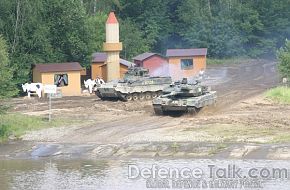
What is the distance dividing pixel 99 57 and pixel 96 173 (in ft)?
116

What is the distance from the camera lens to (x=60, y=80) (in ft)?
165

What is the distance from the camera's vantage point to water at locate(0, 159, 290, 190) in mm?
21594

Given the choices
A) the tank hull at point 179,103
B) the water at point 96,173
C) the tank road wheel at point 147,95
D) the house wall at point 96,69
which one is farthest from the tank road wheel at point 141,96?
the water at point 96,173

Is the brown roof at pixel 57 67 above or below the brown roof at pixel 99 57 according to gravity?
below

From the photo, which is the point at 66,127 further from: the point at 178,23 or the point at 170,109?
the point at 178,23

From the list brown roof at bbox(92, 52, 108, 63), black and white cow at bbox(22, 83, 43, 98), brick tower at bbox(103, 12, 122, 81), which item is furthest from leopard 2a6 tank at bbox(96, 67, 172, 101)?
brown roof at bbox(92, 52, 108, 63)

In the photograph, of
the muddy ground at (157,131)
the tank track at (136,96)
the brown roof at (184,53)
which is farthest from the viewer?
the brown roof at (184,53)

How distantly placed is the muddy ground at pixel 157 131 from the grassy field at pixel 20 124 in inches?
27.5

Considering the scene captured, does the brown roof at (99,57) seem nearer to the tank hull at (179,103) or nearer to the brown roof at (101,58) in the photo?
the brown roof at (101,58)

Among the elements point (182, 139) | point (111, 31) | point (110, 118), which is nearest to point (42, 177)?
point (182, 139)

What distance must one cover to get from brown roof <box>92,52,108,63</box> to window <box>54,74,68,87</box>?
709 centimetres

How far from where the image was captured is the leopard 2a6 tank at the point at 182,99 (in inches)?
1441

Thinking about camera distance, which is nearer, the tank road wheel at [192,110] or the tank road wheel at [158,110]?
the tank road wheel at [192,110]

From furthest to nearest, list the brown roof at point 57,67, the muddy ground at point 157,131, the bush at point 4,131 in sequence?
1. the brown roof at point 57,67
2. the bush at point 4,131
3. the muddy ground at point 157,131
